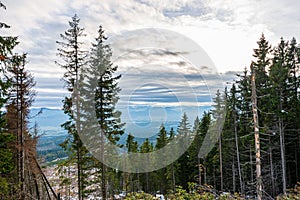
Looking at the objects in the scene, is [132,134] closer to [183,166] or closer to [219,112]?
[219,112]

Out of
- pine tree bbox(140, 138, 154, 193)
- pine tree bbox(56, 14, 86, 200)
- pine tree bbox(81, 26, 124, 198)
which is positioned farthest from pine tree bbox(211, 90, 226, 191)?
pine tree bbox(56, 14, 86, 200)

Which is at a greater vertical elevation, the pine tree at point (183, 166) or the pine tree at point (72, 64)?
the pine tree at point (72, 64)

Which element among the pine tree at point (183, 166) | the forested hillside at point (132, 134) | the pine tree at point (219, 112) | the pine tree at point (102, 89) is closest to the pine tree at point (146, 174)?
the forested hillside at point (132, 134)

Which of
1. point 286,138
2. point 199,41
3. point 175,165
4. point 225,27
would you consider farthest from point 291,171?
point 199,41

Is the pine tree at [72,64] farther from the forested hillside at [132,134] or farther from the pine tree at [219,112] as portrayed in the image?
the pine tree at [219,112]

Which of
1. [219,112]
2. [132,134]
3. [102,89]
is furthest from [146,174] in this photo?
[102,89]

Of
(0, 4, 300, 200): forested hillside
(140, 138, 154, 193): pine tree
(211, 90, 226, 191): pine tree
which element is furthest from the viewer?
(140, 138, 154, 193): pine tree

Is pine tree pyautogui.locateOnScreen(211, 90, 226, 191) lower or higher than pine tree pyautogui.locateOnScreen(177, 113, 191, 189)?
higher

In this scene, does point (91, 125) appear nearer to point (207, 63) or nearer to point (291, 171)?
point (207, 63)

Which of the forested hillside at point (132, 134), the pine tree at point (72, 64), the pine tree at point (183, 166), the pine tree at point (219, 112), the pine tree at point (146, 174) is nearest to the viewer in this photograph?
the forested hillside at point (132, 134)

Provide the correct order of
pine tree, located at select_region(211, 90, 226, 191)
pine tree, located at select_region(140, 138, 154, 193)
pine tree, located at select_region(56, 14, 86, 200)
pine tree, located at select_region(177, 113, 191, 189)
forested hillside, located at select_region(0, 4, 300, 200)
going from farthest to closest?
pine tree, located at select_region(140, 138, 154, 193) → pine tree, located at select_region(177, 113, 191, 189) → pine tree, located at select_region(211, 90, 226, 191) → pine tree, located at select_region(56, 14, 86, 200) → forested hillside, located at select_region(0, 4, 300, 200)

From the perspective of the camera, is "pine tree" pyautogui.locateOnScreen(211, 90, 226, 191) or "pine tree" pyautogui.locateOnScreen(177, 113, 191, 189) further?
"pine tree" pyautogui.locateOnScreen(177, 113, 191, 189)

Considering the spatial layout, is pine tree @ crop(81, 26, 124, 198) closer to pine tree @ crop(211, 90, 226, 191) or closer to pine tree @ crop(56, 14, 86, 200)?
pine tree @ crop(56, 14, 86, 200)

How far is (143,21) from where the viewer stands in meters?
19.0
